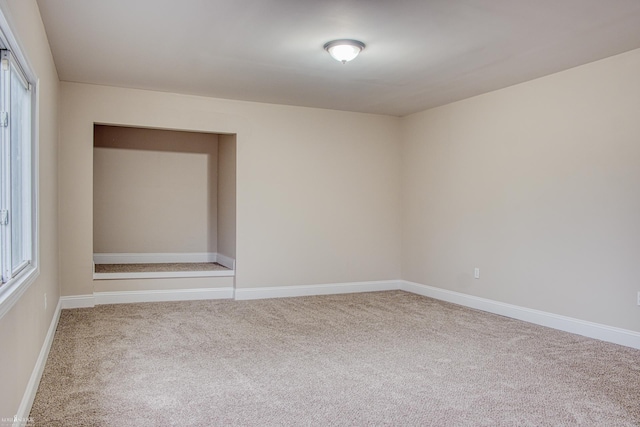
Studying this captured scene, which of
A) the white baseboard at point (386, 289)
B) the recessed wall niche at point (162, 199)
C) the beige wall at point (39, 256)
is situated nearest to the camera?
the beige wall at point (39, 256)

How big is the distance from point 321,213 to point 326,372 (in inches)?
130

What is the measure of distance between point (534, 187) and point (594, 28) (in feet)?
5.67

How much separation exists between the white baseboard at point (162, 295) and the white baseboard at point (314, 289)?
9.2 inches

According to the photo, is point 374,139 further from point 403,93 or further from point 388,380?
point 388,380

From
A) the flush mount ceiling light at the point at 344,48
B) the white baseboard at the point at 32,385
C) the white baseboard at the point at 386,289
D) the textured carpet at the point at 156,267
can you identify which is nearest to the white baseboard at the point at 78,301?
the white baseboard at the point at 386,289

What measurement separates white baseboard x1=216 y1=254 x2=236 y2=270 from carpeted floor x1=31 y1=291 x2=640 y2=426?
1068mm

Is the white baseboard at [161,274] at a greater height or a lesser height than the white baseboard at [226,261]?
lesser

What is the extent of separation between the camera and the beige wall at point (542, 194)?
4117 millimetres

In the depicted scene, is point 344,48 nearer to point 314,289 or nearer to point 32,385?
point 32,385

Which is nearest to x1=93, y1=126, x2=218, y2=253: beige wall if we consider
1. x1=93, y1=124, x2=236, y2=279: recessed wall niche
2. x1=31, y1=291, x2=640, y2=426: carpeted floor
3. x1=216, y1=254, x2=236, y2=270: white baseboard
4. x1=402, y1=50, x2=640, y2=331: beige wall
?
x1=93, y1=124, x2=236, y2=279: recessed wall niche

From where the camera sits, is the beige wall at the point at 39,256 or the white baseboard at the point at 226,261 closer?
the beige wall at the point at 39,256

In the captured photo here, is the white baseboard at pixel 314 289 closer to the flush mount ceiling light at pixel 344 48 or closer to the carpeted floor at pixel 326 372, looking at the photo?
the carpeted floor at pixel 326 372

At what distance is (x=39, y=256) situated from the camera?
324 centimetres

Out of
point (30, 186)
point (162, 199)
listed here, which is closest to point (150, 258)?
point (162, 199)
